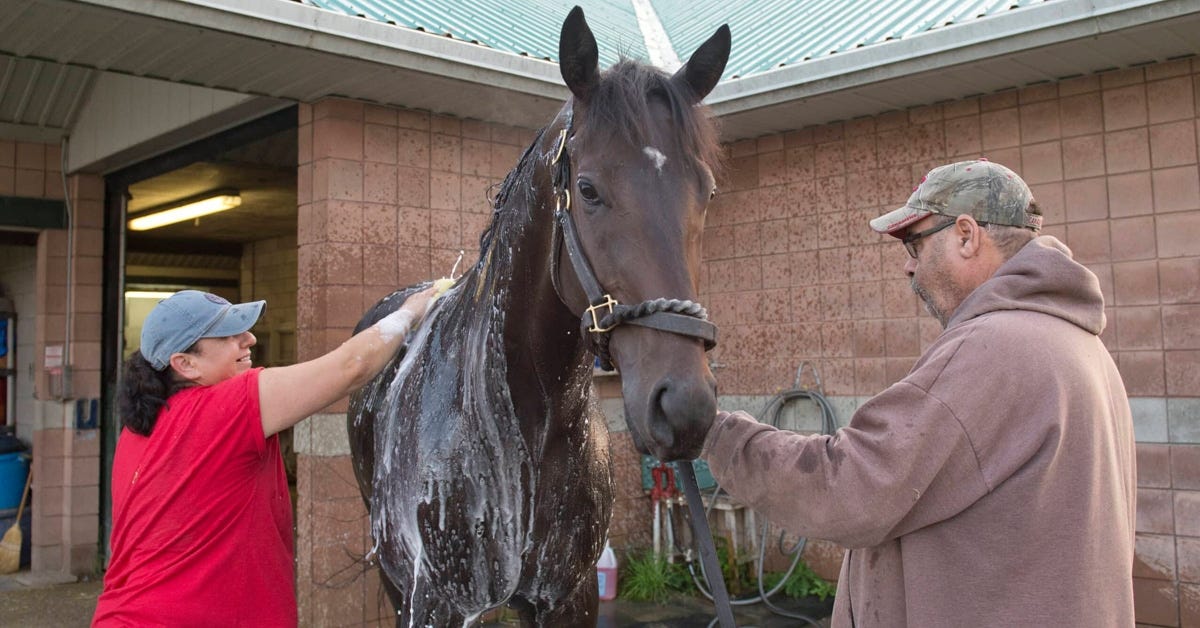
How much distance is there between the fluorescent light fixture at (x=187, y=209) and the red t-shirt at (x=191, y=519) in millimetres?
7503

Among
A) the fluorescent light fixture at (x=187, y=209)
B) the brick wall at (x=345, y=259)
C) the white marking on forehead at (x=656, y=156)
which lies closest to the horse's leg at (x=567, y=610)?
the white marking on forehead at (x=656, y=156)

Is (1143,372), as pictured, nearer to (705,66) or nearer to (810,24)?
(810,24)

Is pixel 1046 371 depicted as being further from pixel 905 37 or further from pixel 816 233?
pixel 816 233

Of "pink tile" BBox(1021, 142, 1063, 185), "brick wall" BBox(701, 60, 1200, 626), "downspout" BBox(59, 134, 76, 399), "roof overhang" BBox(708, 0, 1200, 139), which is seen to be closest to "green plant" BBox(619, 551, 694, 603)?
"brick wall" BBox(701, 60, 1200, 626)

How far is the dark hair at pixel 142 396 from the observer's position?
2.09 m

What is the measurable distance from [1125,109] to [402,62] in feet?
13.3

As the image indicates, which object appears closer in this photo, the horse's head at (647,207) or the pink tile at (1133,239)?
the horse's head at (647,207)

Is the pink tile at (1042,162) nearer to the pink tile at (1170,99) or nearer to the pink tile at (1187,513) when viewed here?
the pink tile at (1170,99)

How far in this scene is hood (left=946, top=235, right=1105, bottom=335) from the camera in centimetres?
156

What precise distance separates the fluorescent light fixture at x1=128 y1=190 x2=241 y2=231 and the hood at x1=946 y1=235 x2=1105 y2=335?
28.6 feet

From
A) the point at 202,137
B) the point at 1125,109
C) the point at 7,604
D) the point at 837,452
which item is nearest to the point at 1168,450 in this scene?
the point at 1125,109

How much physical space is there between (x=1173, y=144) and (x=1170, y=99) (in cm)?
25

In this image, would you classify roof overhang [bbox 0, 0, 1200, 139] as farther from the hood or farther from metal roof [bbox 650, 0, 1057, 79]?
the hood

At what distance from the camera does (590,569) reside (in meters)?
2.60
